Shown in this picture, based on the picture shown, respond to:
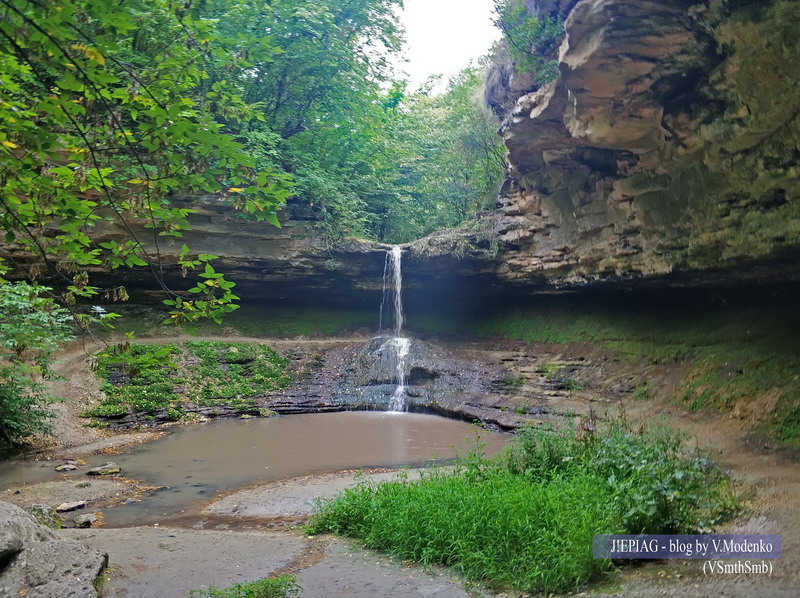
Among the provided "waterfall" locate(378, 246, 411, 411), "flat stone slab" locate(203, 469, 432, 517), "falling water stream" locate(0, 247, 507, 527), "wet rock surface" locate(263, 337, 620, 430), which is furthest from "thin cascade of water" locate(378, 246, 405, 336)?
"flat stone slab" locate(203, 469, 432, 517)

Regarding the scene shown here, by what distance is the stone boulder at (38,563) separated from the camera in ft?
10.8

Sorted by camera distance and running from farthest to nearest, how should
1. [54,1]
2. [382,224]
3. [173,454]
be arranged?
[382,224]
[173,454]
[54,1]

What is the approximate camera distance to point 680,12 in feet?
22.8

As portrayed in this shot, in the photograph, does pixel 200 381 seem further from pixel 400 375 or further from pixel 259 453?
pixel 259 453

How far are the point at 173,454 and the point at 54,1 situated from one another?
27.6ft

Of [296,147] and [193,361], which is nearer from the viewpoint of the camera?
[193,361]

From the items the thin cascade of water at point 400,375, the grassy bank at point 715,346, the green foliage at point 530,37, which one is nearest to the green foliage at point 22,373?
the thin cascade of water at point 400,375

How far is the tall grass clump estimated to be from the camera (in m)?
4.01

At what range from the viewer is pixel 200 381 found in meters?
14.4

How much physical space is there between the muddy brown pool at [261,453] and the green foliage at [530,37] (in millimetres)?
7248

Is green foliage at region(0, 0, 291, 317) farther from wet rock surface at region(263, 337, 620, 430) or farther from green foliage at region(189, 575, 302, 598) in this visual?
wet rock surface at region(263, 337, 620, 430)

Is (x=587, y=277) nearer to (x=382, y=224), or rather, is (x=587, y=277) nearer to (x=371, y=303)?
(x=371, y=303)

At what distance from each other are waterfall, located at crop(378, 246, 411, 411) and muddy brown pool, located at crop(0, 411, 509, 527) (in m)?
2.25

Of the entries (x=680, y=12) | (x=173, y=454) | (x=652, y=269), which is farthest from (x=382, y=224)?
(x=680, y=12)
